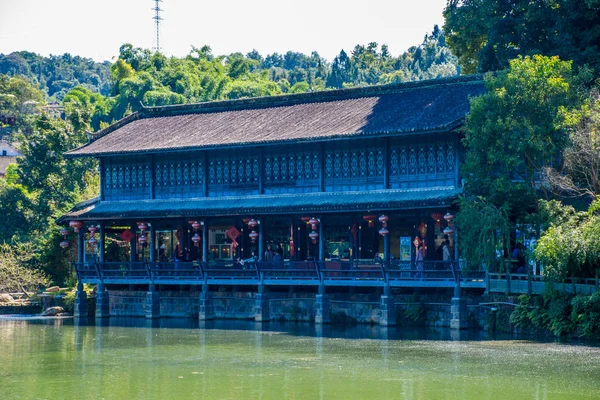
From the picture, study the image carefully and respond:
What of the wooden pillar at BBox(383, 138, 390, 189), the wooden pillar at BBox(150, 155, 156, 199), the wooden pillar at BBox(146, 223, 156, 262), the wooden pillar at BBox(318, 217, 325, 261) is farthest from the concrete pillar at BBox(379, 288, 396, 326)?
the wooden pillar at BBox(150, 155, 156, 199)

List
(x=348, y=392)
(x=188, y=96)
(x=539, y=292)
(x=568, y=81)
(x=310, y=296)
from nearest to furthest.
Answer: (x=348, y=392), (x=539, y=292), (x=568, y=81), (x=310, y=296), (x=188, y=96)

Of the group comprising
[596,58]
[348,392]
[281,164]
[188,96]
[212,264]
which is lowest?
[348,392]

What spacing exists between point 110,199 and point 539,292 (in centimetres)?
2571

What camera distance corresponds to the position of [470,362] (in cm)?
3478

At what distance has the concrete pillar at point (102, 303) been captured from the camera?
55.0m

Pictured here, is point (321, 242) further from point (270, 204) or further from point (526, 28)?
point (526, 28)

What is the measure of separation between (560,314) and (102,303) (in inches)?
929

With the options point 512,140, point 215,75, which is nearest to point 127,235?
point 512,140

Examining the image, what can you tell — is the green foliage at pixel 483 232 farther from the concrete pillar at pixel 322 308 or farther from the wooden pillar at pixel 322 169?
the wooden pillar at pixel 322 169

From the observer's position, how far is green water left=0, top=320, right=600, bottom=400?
99.7 feet

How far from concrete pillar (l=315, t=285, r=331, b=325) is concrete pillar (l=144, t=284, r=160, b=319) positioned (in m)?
8.87

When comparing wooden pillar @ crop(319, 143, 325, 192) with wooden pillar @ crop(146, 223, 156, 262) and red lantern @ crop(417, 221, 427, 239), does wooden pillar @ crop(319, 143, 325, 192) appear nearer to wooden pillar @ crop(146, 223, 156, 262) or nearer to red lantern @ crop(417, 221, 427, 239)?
red lantern @ crop(417, 221, 427, 239)

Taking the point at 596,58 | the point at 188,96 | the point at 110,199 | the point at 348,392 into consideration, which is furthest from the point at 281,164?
the point at 188,96

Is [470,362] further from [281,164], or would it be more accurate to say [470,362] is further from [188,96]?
[188,96]
